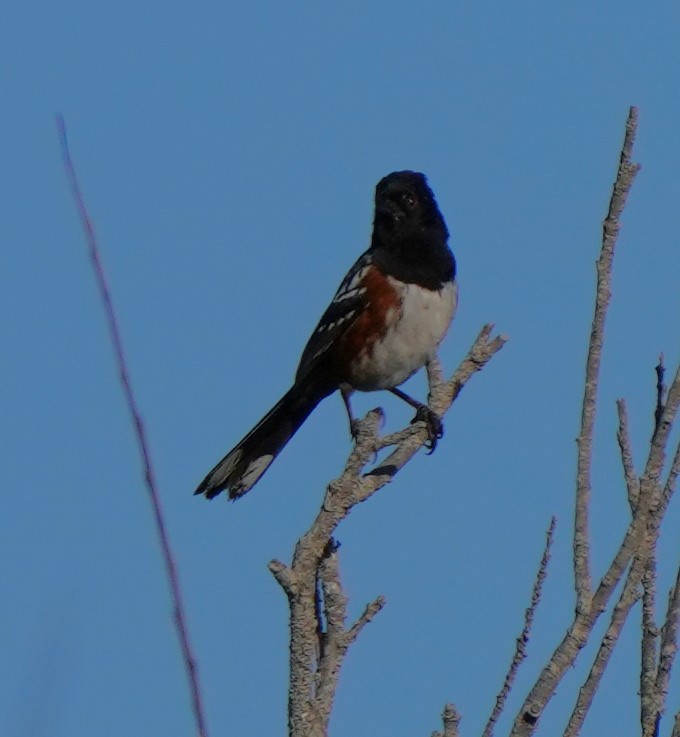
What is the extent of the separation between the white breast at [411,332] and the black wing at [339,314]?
14 cm

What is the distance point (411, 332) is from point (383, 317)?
125mm

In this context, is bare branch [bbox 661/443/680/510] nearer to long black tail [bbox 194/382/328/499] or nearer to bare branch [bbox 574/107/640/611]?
bare branch [bbox 574/107/640/611]

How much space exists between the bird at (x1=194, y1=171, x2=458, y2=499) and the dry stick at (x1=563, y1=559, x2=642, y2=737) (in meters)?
2.75

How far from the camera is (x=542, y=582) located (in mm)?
2135

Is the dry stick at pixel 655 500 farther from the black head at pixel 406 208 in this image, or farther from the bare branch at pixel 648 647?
the black head at pixel 406 208

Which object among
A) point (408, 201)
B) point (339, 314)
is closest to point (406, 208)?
point (408, 201)

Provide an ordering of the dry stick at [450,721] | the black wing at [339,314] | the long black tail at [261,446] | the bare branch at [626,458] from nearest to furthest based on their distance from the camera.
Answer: the dry stick at [450,721]
the bare branch at [626,458]
the long black tail at [261,446]
the black wing at [339,314]

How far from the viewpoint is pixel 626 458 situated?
7.31 ft

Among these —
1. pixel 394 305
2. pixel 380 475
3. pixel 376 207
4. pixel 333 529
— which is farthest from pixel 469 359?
pixel 376 207

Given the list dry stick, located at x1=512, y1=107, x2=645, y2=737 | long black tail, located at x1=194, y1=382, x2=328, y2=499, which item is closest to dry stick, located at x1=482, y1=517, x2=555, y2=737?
dry stick, located at x1=512, y1=107, x2=645, y2=737

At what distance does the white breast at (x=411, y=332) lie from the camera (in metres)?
4.91

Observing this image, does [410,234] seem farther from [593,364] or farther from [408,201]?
[593,364]

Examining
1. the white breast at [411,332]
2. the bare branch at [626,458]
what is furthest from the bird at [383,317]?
the bare branch at [626,458]

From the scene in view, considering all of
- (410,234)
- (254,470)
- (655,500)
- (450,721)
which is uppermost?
(410,234)
